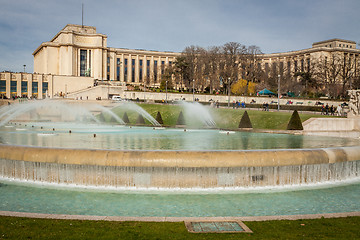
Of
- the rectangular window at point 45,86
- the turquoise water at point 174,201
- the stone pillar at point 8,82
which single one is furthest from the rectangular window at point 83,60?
the turquoise water at point 174,201

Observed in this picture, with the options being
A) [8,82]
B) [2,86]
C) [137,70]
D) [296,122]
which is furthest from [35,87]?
[296,122]

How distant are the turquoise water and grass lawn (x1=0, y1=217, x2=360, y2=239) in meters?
1.50

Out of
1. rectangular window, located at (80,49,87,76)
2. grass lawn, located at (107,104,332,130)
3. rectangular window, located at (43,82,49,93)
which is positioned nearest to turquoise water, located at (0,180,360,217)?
grass lawn, located at (107,104,332,130)

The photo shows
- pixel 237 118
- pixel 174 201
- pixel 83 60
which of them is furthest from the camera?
pixel 83 60

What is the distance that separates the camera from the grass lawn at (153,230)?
247 inches

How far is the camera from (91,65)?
115 metres

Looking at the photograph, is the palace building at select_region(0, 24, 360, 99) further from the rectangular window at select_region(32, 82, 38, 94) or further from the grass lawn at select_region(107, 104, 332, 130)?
the grass lawn at select_region(107, 104, 332, 130)

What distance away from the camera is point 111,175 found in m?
10.8

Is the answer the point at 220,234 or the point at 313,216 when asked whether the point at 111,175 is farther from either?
the point at 313,216

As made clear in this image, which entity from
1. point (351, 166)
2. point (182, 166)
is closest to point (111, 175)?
point (182, 166)

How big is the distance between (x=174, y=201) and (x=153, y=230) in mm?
2991

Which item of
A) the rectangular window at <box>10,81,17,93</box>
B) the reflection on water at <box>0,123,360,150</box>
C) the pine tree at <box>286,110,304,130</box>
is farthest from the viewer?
the rectangular window at <box>10,81,17,93</box>

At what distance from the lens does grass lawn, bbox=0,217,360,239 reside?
6.26 m

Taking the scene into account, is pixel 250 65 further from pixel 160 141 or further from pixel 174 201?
pixel 174 201
